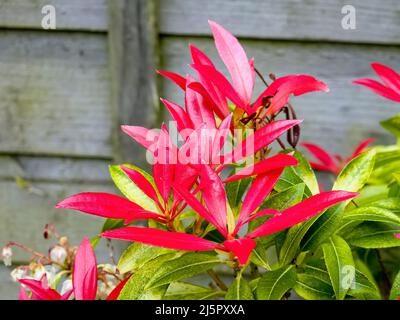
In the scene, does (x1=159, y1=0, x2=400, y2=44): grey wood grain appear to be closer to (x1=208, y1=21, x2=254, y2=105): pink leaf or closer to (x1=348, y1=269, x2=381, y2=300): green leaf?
(x1=208, y1=21, x2=254, y2=105): pink leaf

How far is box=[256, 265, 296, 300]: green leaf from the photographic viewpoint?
559mm

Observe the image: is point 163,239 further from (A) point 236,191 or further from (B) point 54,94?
(B) point 54,94

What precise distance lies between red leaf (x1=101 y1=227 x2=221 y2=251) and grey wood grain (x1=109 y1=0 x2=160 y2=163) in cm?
69

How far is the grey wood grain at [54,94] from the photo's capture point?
122 cm

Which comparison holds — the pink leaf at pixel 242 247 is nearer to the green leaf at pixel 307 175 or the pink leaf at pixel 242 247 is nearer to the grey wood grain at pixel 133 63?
the green leaf at pixel 307 175

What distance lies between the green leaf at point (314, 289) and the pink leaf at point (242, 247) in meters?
0.14

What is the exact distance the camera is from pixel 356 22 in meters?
1.17

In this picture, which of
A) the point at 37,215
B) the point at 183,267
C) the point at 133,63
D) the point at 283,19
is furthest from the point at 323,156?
the point at 37,215

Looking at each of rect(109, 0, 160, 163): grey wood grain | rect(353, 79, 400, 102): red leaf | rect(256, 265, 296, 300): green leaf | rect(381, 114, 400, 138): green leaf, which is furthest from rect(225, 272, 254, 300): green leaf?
rect(109, 0, 160, 163): grey wood grain

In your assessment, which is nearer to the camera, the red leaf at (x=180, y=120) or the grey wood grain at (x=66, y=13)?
the red leaf at (x=180, y=120)

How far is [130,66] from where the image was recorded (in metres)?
1.18

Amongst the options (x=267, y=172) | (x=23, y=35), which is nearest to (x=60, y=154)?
(x=23, y=35)

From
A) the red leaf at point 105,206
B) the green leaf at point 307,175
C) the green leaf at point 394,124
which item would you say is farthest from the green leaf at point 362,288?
the green leaf at point 394,124
